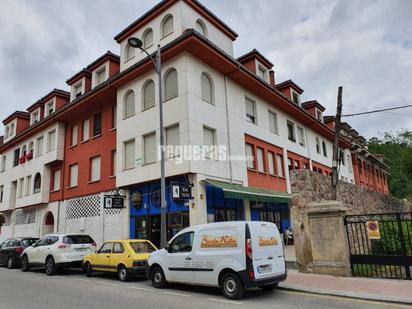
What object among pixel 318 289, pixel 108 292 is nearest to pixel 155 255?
pixel 108 292

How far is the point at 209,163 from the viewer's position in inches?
640

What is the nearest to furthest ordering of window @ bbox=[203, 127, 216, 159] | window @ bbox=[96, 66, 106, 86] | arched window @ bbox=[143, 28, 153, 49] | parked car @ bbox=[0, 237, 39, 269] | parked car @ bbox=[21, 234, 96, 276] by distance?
parked car @ bbox=[21, 234, 96, 276] → window @ bbox=[203, 127, 216, 159] → parked car @ bbox=[0, 237, 39, 269] → arched window @ bbox=[143, 28, 153, 49] → window @ bbox=[96, 66, 106, 86]

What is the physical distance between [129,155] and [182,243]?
33.8 ft

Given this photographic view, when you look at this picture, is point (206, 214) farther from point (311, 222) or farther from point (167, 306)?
point (167, 306)

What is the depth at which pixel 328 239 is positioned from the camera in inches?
418

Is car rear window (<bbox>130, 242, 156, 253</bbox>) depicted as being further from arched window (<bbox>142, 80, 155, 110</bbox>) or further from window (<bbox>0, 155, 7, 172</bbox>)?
window (<bbox>0, 155, 7, 172</bbox>)

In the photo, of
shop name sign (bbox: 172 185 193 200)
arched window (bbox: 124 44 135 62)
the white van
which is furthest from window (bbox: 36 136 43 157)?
the white van

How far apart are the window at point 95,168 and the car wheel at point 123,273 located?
10941 mm

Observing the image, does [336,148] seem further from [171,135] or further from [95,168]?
[95,168]

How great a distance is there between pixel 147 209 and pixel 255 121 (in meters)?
8.90

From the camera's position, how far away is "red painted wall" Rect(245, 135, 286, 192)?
1970 cm

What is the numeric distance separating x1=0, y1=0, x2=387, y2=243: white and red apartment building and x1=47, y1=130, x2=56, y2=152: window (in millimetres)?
112

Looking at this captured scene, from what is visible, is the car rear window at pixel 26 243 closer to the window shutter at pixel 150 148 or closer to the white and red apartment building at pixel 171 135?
the white and red apartment building at pixel 171 135

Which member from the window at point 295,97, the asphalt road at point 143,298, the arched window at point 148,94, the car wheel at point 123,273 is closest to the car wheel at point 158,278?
the asphalt road at point 143,298
